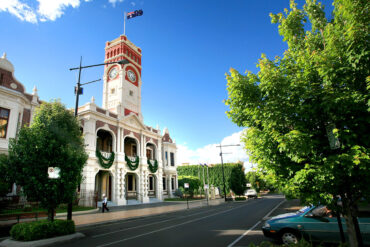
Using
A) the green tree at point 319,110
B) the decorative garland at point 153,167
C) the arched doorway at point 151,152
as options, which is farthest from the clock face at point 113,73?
the green tree at point 319,110

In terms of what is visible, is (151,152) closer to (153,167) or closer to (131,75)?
(153,167)

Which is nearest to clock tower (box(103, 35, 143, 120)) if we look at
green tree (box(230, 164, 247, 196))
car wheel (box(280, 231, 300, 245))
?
green tree (box(230, 164, 247, 196))

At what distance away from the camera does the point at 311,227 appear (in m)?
6.80

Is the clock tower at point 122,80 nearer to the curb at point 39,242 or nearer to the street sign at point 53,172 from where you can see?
the street sign at point 53,172

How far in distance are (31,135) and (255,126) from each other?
32.8ft

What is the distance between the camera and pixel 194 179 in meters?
48.4

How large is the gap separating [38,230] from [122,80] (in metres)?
27.8

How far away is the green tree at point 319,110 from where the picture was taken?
161 inches

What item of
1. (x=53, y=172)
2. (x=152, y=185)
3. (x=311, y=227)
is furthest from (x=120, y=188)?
(x=311, y=227)

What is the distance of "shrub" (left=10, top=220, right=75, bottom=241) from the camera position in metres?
8.61

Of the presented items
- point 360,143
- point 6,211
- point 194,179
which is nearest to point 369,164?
point 360,143

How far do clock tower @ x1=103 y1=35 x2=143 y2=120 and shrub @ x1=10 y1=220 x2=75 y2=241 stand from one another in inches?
874

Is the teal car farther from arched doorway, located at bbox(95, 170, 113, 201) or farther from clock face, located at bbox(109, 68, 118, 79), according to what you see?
clock face, located at bbox(109, 68, 118, 79)

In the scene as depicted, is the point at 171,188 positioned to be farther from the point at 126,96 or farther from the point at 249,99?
the point at 249,99
